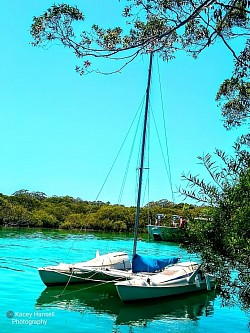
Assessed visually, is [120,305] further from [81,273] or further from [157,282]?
[81,273]

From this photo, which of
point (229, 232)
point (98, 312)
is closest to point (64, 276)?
point (98, 312)

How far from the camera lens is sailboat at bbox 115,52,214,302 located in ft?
42.2

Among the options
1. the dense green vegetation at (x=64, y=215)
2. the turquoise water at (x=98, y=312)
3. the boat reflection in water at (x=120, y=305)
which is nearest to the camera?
the turquoise water at (x=98, y=312)

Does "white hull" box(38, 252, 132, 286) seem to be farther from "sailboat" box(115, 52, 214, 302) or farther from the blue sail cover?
"sailboat" box(115, 52, 214, 302)

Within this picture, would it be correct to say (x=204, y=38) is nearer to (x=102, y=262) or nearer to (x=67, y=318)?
(x=67, y=318)

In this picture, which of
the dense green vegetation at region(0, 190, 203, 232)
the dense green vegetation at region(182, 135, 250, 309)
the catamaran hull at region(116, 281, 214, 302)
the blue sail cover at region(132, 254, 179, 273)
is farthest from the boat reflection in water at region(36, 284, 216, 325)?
the dense green vegetation at region(0, 190, 203, 232)

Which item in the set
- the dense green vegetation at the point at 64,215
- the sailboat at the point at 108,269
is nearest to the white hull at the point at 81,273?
the sailboat at the point at 108,269

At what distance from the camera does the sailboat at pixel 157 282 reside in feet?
42.2

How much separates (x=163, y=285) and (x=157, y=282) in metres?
0.23

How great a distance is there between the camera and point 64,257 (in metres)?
25.3

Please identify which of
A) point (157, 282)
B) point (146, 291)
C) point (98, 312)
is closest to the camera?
point (98, 312)

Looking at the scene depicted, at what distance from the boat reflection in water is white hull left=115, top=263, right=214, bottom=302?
27cm

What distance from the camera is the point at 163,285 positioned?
13758 millimetres

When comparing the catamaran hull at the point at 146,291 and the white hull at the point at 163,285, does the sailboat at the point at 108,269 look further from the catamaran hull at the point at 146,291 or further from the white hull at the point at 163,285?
the catamaran hull at the point at 146,291
